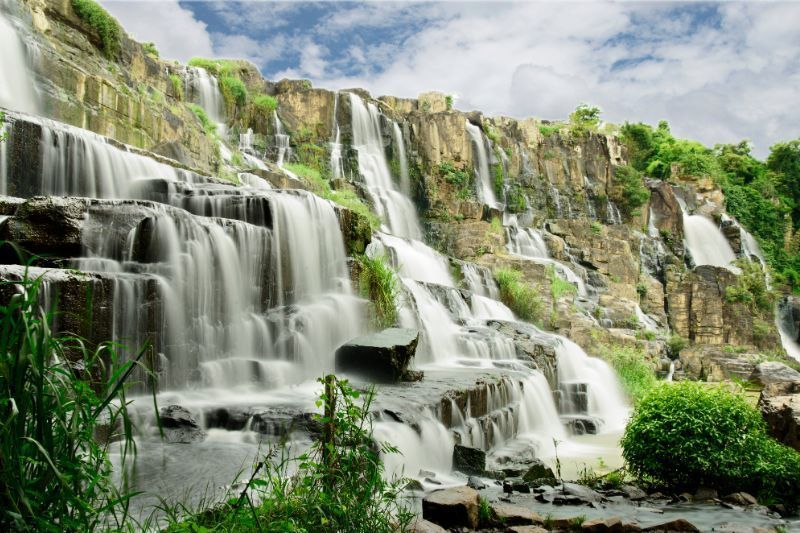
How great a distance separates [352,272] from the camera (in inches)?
445

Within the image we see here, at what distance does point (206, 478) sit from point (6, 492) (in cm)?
268

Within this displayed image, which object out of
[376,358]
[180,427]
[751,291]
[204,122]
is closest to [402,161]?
[204,122]

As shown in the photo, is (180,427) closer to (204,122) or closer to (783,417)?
(783,417)

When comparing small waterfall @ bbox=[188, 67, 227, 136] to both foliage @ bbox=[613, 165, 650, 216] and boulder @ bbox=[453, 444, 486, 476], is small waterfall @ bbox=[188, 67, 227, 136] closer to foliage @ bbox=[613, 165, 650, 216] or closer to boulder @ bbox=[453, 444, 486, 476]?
boulder @ bbox=[453, 444, 486, 476]

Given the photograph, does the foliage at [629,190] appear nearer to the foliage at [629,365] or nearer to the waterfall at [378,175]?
the waterfall at [378,175]

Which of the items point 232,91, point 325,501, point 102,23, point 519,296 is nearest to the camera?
point 325,501

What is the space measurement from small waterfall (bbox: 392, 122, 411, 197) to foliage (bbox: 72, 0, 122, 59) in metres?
14.0

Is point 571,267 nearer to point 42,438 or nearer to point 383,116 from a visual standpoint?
point 383,116

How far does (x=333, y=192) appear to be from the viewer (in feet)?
72.1

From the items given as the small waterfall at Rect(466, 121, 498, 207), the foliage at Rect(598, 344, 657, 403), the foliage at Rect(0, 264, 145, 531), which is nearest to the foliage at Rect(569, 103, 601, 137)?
the small waterfall at Rect(466, 121, 498, 207)

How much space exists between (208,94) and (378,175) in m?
7.81

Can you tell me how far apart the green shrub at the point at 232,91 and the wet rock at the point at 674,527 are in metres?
23.9

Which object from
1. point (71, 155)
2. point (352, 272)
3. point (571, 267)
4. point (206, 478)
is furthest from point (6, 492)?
point (571, 267)

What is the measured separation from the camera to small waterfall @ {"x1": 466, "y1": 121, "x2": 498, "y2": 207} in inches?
1185
